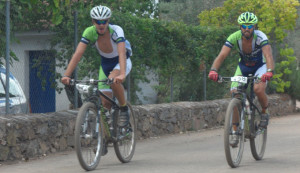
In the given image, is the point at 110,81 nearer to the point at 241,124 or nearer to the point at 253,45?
the point at 241,124

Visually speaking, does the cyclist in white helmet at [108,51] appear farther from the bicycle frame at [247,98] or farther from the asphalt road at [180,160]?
the bicycle frame at [247,98]

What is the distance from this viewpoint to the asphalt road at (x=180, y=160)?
8.34m

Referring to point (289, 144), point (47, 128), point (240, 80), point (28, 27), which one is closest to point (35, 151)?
point (47, 128)

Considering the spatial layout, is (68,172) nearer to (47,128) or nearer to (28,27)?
(47,128)

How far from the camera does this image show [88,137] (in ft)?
26.5

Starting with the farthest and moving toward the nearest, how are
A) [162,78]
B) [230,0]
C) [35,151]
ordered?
1. [230,0]
2. [162,78]
3. [35,151]

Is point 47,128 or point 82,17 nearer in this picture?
point 47,128

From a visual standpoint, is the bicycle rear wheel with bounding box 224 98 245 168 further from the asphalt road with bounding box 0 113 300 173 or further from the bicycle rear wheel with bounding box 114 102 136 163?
the bicycle rear wheel with bounding box 114 102 136 163

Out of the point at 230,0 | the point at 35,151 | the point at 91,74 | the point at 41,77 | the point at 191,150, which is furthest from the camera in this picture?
the point at 230,0

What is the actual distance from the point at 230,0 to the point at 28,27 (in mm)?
10494


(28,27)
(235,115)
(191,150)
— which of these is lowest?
(191,150)

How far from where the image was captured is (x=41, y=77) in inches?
455

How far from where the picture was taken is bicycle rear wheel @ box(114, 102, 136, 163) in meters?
8.84

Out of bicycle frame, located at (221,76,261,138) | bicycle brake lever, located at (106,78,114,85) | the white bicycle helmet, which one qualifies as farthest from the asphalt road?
the white bicycle helmet
